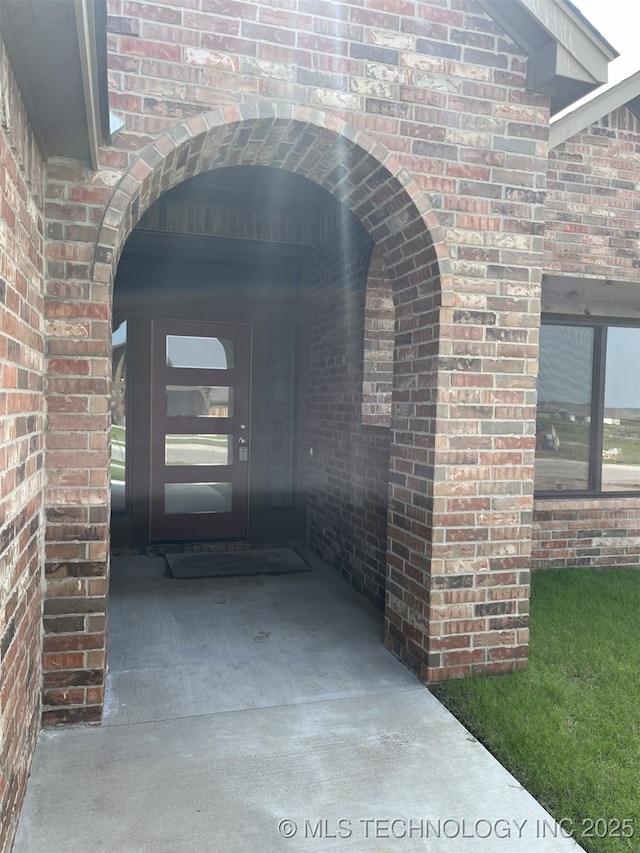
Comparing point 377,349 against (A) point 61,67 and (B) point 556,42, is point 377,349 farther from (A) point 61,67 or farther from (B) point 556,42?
(A) point 61,67

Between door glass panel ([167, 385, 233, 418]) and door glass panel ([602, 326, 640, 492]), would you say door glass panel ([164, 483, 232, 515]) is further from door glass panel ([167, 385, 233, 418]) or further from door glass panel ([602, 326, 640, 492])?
door glass panel ([602, 326, 640, 492])

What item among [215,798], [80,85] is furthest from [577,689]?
[80,85]

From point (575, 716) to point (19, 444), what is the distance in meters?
2.84

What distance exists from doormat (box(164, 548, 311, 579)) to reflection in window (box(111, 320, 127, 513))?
0.70 m

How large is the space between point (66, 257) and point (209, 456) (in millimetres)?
3434

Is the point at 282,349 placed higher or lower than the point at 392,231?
lower

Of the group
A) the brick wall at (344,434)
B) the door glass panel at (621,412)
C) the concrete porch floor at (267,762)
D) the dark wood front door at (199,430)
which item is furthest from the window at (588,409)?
the dark wood front door at (199,430)

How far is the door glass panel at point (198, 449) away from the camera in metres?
6.03

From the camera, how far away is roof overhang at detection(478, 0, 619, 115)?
3.30 meters

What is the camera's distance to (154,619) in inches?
172

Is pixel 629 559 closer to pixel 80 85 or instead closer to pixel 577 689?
pixel 577 689

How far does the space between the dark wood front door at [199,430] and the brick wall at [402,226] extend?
2.60 meters

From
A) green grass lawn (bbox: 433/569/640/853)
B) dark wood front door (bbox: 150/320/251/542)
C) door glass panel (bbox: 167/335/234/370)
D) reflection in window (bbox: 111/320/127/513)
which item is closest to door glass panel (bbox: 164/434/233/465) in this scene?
dark wood front door (bbox: 150/320/251/542)

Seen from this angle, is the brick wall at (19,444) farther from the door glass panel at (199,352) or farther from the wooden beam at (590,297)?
the wooden beam at (590,297)
